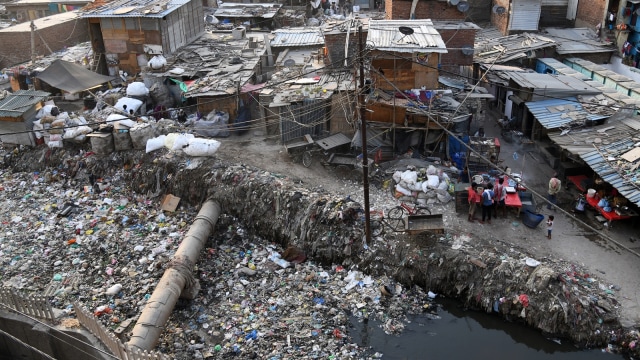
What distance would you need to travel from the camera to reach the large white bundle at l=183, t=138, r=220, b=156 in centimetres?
1703

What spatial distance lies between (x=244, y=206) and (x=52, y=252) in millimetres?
5677

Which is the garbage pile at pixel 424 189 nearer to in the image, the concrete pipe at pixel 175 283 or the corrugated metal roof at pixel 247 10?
the concrete pipe at pixel 175 283

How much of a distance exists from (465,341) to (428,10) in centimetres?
1685

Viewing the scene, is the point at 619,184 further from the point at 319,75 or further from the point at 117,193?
the point at 117,193

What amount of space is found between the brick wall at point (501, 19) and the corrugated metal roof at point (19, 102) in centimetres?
2104

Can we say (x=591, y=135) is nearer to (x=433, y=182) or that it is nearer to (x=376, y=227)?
(x=433, y=182)

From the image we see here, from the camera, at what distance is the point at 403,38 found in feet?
58.6

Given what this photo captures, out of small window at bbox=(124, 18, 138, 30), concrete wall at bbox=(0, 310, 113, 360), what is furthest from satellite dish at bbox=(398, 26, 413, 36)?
concrete wall at bbox=(0, 310, 113, 360)

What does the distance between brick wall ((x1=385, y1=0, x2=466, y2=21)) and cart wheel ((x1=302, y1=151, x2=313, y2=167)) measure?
1077 centimetres

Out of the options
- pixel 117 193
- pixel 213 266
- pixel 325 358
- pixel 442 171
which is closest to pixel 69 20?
pixel 117 193

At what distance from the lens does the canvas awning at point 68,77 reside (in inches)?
790

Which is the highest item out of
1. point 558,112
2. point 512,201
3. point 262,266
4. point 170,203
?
point 558,112

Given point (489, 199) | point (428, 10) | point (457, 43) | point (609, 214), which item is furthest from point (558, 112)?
point (428, 10)

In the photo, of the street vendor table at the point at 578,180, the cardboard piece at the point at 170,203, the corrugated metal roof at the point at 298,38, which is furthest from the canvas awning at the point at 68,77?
the street vendor table at the point at 578,180
